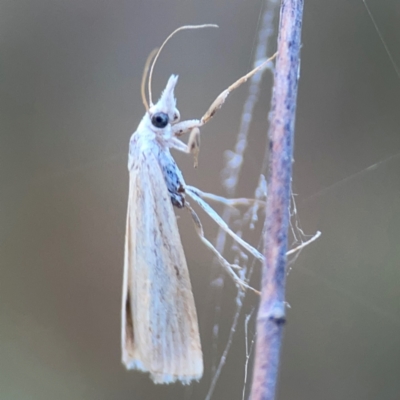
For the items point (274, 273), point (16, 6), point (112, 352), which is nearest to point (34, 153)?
point (16, 6)

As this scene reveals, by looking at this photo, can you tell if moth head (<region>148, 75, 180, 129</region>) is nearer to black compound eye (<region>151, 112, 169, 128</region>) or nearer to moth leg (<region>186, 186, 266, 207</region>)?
black compound eye (<region>151, 112, 169, 128</region>)

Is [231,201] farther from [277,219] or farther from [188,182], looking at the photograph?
[277,219]

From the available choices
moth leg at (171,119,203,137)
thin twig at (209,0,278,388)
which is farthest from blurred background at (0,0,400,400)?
moth leg at (171,119,203,137)

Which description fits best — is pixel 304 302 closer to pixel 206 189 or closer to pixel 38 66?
pixel 206 189

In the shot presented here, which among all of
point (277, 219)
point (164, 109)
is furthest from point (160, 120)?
point (277, 219)

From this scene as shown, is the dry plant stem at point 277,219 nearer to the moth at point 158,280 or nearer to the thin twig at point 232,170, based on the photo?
the moth at point 158,280
